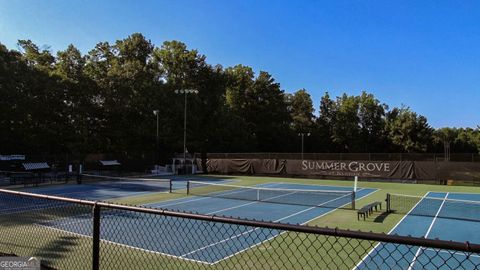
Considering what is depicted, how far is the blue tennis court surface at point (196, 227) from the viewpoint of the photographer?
1116 cm

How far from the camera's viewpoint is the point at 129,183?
3288 centimetres

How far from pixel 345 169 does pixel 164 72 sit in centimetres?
3591

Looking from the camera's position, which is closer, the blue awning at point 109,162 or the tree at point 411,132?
the blue awning at point 109,162

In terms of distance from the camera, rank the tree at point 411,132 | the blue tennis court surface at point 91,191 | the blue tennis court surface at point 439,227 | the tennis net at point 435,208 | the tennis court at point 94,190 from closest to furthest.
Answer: the blue tennis court surface at point 439,227 < the tennis net at point 435,208 < the blue tennis court surface at point 91,191 < the tennis court at point 94,190 < the tree at point 411,132

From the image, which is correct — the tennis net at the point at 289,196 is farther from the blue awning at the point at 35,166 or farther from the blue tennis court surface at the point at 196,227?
the blue awning at the point at 35,166

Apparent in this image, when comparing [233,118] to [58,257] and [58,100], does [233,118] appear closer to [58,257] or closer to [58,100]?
[58,100]

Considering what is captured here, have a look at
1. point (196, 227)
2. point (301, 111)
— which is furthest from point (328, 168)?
point (301, 111)

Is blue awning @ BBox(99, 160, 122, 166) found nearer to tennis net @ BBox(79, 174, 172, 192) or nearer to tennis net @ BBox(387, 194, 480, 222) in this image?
tennis net @ BBox(79, 174, 172, 192)

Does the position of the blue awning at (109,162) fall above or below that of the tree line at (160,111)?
below

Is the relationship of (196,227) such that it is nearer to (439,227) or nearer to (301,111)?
(439,227)

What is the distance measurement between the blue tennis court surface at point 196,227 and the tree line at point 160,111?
107 feet

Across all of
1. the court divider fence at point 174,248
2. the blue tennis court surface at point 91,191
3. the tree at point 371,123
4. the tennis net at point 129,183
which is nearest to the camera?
the court divider fence at point 174,248

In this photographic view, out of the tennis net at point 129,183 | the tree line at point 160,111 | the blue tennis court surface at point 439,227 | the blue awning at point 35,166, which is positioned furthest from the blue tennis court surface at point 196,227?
the tree line at point 160,111

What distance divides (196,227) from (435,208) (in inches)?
477
